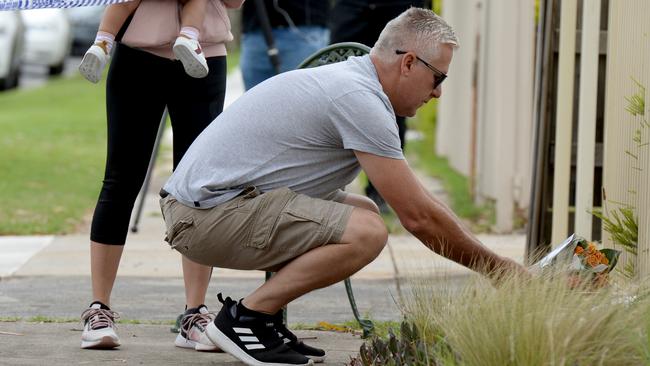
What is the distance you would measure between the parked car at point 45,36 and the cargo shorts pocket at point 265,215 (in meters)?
18.9

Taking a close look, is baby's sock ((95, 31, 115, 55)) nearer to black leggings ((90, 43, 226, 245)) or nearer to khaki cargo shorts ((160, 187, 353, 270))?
black leggings ((90, 43, 226, 245))

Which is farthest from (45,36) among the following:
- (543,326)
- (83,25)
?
(543,326)

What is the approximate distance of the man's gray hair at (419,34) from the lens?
3.93 metres

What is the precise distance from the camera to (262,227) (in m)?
3.99

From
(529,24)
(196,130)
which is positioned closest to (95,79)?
(196,130)

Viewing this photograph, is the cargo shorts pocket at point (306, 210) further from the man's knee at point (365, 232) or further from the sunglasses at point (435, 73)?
the sunglasses at point (435, 73)

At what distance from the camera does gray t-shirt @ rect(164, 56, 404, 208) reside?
3.95 meters

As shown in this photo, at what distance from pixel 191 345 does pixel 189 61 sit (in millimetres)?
1005

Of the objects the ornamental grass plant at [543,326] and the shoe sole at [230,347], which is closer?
the ornamental grass plant at [543,326]

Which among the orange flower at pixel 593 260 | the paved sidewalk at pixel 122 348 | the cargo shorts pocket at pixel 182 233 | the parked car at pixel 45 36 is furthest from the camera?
the parked car at pixel 45 36

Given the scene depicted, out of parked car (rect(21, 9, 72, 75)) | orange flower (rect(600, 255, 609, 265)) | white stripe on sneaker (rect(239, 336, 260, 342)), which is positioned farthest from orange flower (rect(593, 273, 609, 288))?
parked car (rect(21, 9, 72, 75))

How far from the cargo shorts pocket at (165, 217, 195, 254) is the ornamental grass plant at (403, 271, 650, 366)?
2.98 ft

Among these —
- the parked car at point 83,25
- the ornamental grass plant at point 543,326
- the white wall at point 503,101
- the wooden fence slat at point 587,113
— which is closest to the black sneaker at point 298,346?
the ornamental grass plant at point 543,326

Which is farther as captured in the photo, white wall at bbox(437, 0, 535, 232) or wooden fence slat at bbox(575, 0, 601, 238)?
white wall at bbox(437, 0, 535, 232)
